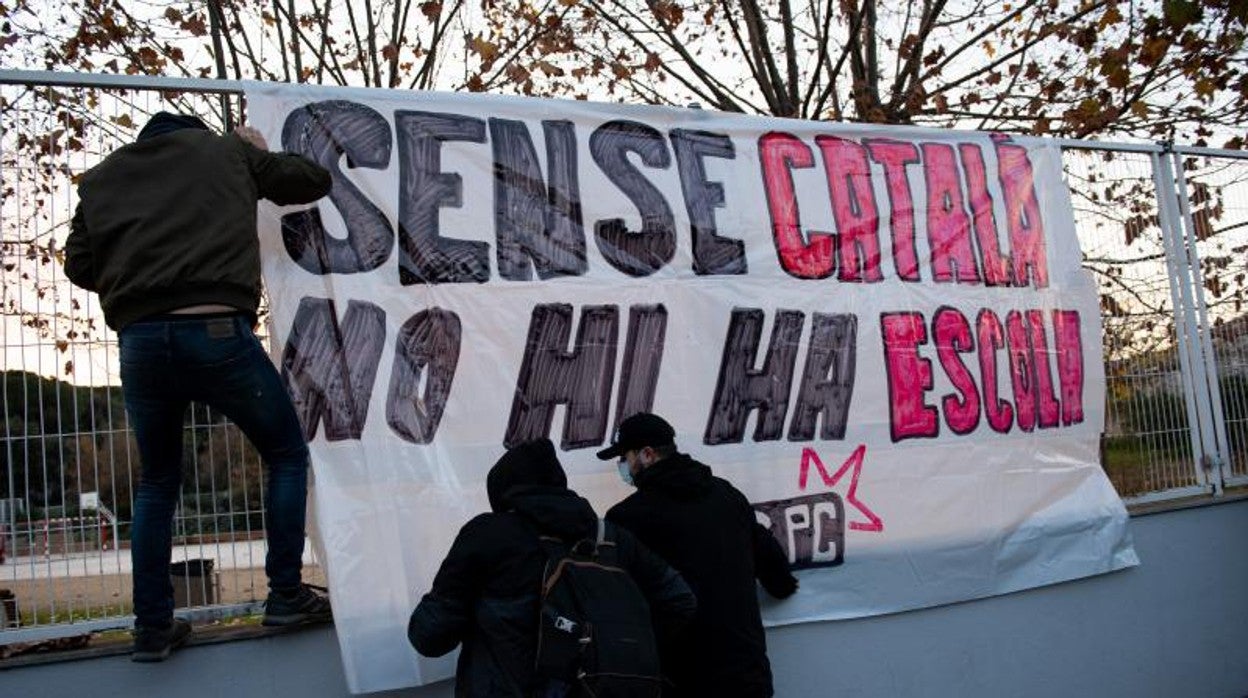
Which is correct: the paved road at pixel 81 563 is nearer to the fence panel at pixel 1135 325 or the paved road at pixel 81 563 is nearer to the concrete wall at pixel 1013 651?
the concrete wall at pixel 1013 651

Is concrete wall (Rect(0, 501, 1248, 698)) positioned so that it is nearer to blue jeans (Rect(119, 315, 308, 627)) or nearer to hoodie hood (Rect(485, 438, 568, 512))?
blue jeans (Rect(119, 315, 308, 627))

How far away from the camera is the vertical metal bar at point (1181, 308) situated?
6469 mm

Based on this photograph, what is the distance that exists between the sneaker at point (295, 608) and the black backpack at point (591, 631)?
3.46 ft

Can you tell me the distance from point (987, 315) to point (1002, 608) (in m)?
1.36

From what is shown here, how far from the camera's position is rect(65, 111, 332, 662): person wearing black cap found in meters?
3.70

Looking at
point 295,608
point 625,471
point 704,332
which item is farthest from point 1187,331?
point 295,608

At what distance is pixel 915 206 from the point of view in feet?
18.5

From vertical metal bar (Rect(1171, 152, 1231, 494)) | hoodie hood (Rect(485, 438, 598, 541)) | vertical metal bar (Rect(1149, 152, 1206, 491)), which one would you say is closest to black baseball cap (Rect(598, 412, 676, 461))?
hoodie hood (Rect(485, 438, 598, 541))

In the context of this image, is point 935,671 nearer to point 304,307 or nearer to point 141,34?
point 304,307

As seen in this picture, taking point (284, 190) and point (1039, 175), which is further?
point (1039, 175)

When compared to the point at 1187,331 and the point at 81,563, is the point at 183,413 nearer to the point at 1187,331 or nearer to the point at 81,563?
Result: the point at 81,563

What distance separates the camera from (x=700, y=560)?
412 centimetres

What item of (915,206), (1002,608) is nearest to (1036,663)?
(1002,608)

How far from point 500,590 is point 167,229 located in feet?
4.96
